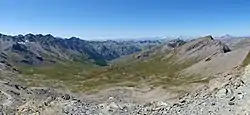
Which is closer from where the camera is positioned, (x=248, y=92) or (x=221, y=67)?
(x=248, y=92)

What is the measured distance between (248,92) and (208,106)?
3006 millimetres

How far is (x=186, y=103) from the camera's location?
26.2m

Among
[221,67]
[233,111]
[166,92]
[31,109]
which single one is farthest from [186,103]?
[221,67]

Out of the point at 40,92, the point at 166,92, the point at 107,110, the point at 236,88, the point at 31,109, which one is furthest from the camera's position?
the point at 166,92

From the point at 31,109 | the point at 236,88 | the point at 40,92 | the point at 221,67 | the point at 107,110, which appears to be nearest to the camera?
the point at 236,88

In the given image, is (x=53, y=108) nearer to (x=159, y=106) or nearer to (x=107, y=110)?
(x=107, y=110)

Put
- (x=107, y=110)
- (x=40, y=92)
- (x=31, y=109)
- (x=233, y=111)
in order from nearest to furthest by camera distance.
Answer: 1. (x=233, y=111)
2. (x=107, y=110)
3. (x=31, y=109)
4. (x=40, y=92)

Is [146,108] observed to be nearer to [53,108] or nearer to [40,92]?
[53,108]

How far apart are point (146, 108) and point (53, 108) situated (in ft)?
25.5

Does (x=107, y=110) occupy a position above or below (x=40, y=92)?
above

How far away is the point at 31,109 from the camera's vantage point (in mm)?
32875

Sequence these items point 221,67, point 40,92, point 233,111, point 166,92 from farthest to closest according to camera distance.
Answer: point 221,67 → point 166,92 → point 40,92 → point 233,111

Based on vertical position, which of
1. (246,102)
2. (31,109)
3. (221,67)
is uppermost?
(246,102)

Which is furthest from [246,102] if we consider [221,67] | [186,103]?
[221,67]
